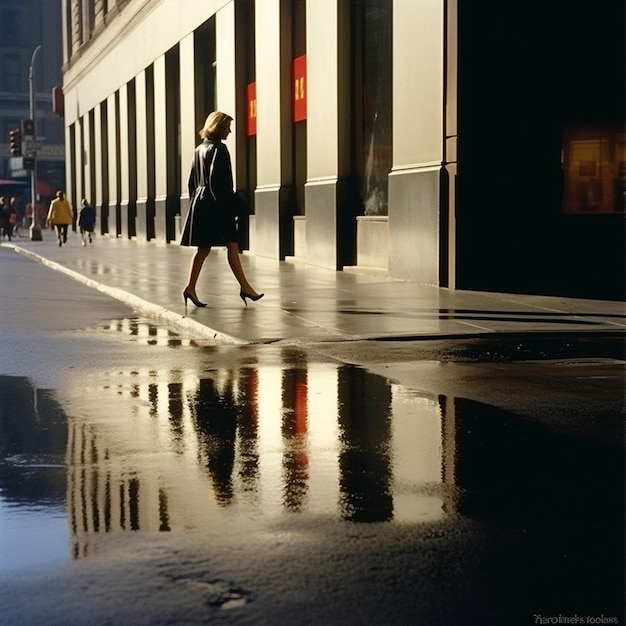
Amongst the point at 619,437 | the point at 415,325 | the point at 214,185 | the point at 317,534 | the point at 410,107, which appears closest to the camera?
the point at 317,534

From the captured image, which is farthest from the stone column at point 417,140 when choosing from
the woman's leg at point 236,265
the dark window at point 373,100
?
the woman's leg at point 236,265

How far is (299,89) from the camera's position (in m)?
24.6

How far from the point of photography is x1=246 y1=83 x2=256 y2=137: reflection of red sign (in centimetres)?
2820

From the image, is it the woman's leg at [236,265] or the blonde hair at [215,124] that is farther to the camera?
the woman's leg at [236,265]

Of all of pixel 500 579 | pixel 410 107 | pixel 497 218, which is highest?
pixel 410 107

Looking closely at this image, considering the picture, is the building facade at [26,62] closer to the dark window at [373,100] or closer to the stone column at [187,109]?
the stone column at [187,109]

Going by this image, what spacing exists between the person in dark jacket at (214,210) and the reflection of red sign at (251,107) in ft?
46.1

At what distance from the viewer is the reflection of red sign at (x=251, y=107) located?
2820cm

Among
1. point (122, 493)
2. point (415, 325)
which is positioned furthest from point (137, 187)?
point (122, 493)

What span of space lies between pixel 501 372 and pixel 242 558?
497 centimetres

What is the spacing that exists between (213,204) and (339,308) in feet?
6.04

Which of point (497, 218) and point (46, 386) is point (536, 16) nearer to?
point (497, 218)

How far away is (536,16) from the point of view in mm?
16250

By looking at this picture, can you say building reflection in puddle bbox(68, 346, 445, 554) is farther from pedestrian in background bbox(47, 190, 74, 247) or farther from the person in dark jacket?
pedestrian in background bbox(47, 190, 74, 247)
